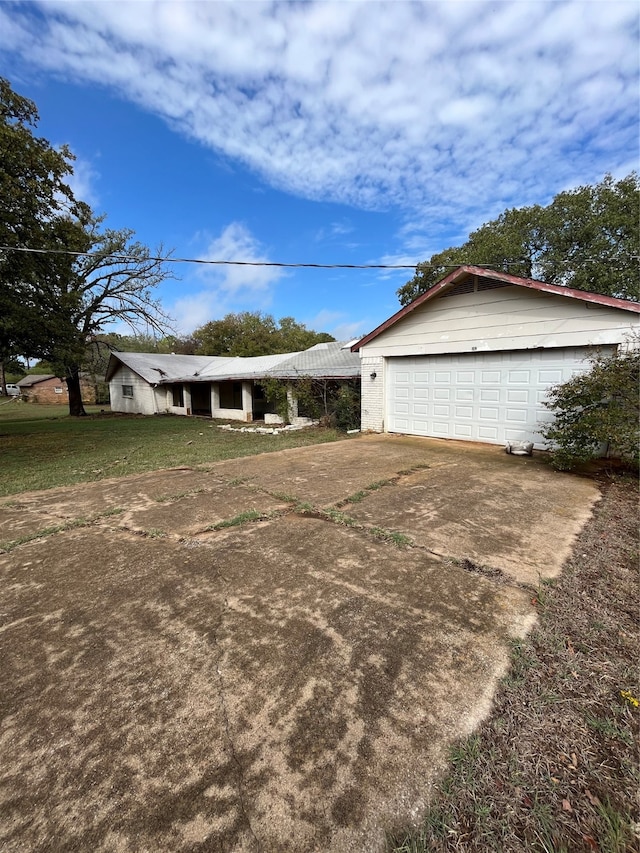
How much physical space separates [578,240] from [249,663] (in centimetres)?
2516

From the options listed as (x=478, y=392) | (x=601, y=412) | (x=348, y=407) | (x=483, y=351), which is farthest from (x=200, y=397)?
(x=601, y=412)

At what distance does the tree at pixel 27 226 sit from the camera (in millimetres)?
9344

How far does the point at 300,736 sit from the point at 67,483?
6332 mm

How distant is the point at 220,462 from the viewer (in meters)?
7.79

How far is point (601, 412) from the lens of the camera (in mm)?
5586

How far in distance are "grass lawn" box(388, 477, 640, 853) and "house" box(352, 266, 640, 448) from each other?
6.58 meters

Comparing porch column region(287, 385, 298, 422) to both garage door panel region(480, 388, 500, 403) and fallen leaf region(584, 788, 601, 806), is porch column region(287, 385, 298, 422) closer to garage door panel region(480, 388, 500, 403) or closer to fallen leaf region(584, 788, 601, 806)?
garage door panel region(480, 388, 500, 403)

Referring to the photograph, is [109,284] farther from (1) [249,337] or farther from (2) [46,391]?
(2) [46,391]

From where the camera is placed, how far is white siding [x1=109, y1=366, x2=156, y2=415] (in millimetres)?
22875

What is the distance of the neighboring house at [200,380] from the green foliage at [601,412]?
9940 millimetres

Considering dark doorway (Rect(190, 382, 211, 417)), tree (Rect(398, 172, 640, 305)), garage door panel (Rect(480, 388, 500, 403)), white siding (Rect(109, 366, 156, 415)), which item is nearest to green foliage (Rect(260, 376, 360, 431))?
garage door panel (Rect(480, 388, 500, 403))

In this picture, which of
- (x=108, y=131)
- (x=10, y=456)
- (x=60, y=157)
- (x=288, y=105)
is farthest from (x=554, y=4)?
(x=10, y=456)

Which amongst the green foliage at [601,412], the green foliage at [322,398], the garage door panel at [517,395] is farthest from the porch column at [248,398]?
the green foliage at [601,412]

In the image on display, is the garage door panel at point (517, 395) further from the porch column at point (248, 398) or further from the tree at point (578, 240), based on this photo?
the porch column at point (248, 398)
